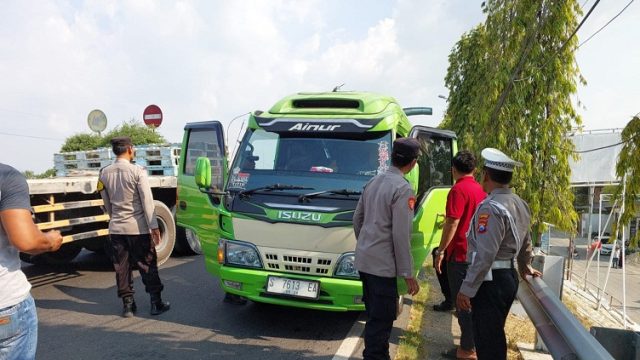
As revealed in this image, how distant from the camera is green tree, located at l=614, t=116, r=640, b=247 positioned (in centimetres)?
319

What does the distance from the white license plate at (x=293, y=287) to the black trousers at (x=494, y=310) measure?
1527 millimetres

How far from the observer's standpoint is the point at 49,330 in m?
4.39

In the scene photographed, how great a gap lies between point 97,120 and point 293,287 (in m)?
12.0

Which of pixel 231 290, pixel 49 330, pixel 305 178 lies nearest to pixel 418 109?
pixel 305 178

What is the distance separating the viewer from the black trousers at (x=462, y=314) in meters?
3.88

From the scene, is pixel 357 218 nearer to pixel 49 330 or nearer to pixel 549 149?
pixel 49 330

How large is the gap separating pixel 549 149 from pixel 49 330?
718 centimetres

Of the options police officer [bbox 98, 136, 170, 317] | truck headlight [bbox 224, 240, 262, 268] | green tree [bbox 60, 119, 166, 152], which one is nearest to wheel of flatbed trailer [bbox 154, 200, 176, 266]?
police officer [bbox 98, 136, 170, 317]

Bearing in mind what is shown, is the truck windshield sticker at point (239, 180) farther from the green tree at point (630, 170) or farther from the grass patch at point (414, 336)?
the green tree at point (630, 170)

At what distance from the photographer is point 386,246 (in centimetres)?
314

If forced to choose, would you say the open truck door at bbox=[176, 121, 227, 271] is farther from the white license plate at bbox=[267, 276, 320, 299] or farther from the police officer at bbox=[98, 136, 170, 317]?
the white license plate at bbox=[267, 276, 320, 299]

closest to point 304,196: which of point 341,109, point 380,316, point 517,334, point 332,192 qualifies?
point 332,192

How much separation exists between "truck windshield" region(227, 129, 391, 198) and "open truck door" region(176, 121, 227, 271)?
1.09 ft

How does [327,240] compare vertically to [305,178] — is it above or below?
below
